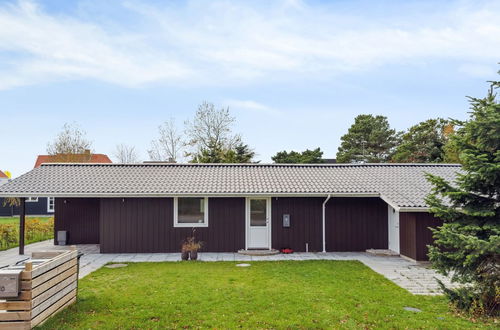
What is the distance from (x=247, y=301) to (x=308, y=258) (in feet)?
17.5

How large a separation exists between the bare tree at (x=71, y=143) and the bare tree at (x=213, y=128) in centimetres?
954

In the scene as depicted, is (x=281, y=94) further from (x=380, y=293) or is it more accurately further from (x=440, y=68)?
(x=380, y=293)

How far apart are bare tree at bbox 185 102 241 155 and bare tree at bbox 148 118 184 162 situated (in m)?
2.25

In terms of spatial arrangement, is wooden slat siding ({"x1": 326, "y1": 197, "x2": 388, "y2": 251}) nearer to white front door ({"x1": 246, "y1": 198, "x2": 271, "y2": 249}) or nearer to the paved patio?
the paved patio

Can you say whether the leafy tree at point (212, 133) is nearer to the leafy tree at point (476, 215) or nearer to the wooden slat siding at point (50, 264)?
the wooden slat siding at point (50, 264)

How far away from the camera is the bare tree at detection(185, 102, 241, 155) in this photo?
32312 mm

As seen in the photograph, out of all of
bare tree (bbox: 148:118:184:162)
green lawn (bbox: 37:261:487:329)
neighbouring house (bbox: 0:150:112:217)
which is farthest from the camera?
bare tree (bbox: 148:118:184:162)

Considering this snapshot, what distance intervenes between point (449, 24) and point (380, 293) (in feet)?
32.0

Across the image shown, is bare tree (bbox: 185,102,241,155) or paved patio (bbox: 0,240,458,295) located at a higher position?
bare tree (bbox: 185,102,241,155)

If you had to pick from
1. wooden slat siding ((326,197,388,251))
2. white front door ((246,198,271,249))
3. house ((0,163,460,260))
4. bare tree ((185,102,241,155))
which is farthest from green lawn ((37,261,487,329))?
bare tree ((185,102,241,155))

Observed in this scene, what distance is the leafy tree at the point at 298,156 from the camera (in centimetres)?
3812

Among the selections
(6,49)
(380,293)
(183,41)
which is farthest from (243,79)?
(380,293)

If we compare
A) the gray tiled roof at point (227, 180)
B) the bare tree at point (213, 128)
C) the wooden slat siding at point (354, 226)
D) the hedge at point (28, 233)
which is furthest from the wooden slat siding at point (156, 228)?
the bare tree at point (213, 128)

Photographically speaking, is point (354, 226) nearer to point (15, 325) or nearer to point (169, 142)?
point (15, 325)
